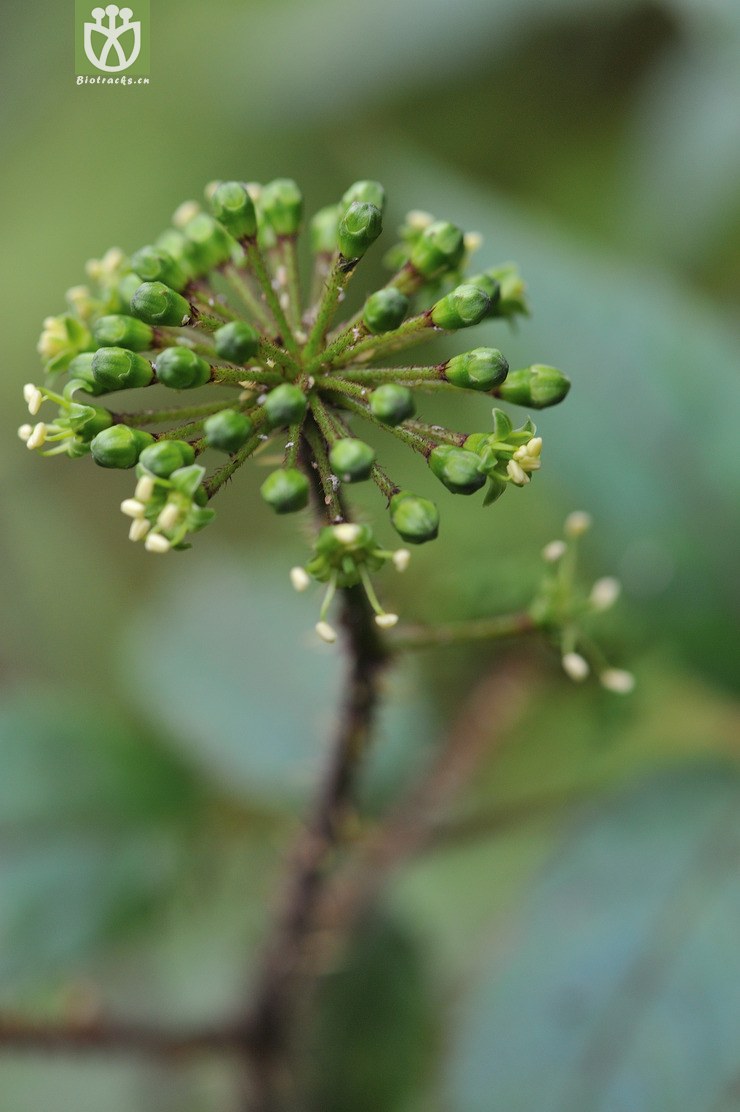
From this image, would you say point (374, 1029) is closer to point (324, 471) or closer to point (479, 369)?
point (324, 471)

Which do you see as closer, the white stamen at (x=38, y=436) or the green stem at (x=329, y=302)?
the green stem at (x=329, y=302)

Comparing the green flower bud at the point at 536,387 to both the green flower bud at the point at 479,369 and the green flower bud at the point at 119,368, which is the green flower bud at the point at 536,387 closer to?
the green flower bud at the point at 479,369

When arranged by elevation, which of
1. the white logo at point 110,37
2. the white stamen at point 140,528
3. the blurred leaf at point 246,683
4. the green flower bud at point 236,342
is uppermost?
the white logo at point 110,37

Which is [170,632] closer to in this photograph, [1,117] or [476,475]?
[476,475]

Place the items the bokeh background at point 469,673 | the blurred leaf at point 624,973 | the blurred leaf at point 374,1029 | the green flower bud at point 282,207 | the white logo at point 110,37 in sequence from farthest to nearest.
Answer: the white logo at point 110,37 → the blurred leaf at point 374,1029 → the bokeh background at point 469,673 → the blurred leaf at point 624,973 → the green flower bud at point 282,207

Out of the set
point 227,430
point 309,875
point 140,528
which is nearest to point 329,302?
point 227,430

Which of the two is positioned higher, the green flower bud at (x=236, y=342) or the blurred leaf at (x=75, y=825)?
the green flower bud at (x=236, y=342)

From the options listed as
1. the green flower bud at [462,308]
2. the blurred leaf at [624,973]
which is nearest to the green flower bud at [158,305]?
the green flower bud at [462,308]
